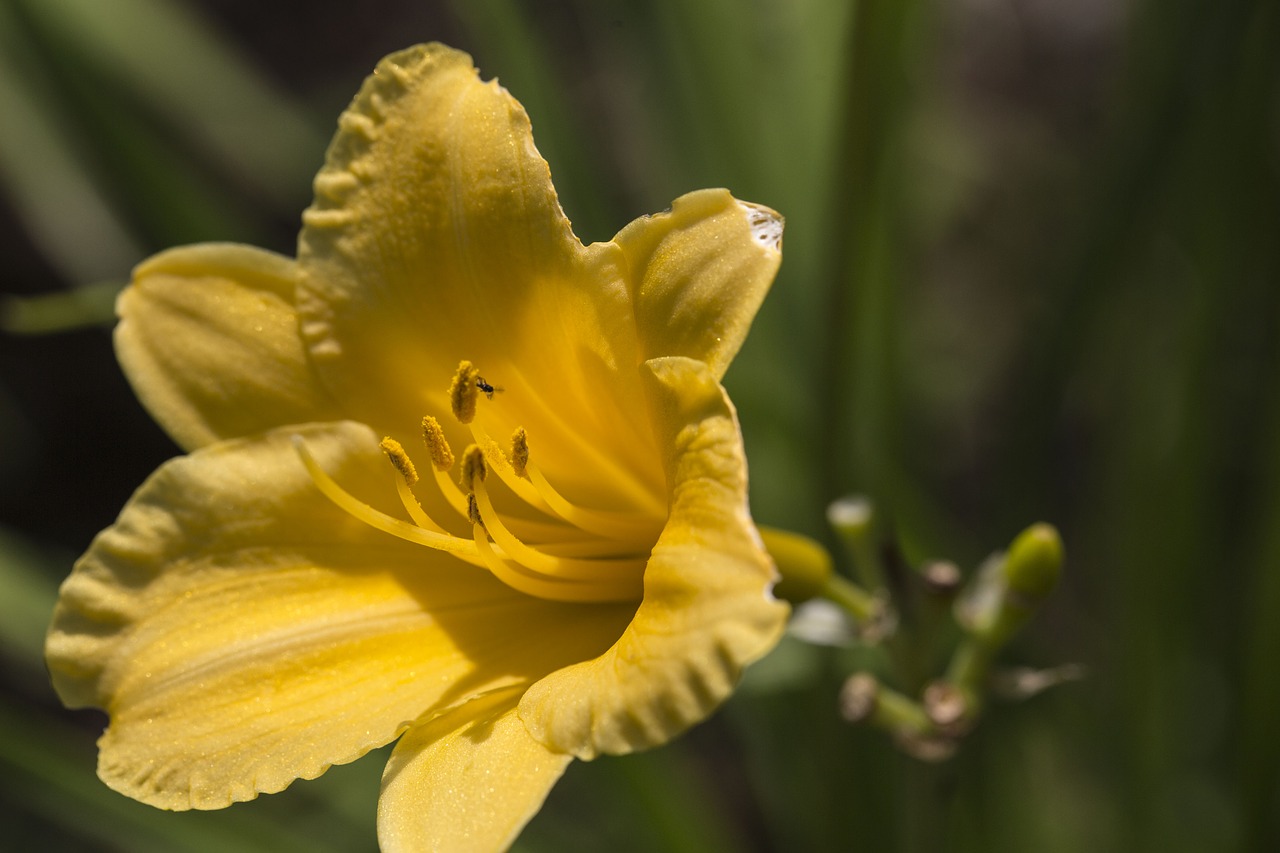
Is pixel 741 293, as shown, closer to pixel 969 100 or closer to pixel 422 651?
pixel 422 651

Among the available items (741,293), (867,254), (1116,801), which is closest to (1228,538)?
(1116,801)

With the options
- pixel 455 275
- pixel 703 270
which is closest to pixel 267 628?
pixel 455 275

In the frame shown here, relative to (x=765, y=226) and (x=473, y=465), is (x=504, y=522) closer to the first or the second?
(x=473, y=465)

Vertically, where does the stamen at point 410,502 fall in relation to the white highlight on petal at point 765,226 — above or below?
below

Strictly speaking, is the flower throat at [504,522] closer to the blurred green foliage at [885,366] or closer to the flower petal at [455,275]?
the flower petal at [455,275]

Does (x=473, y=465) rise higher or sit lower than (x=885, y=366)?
higher

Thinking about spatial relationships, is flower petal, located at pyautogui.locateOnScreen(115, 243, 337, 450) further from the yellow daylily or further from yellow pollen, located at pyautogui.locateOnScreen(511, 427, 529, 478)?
yellow pollen, located at pyautogui.locateOnScreen(511, 427, 529, 478)

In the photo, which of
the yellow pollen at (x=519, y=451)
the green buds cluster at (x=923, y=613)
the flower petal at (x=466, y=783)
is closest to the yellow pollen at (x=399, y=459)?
the yellow pollen at (x=519, y=451)
